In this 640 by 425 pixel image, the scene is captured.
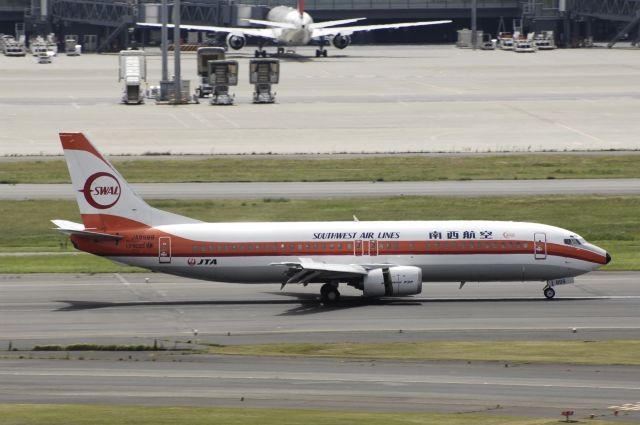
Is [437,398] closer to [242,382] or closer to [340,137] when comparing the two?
[242,382]

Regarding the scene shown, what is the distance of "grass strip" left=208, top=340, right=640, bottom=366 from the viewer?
46.8 m

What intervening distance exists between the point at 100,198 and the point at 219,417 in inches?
964

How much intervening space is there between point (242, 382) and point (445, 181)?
52219mm

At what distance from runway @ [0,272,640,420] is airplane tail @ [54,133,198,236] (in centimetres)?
373

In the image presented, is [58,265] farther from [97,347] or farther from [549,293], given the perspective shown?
[549,293]

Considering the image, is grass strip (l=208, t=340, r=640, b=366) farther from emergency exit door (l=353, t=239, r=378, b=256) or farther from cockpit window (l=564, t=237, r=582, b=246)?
cockpit window (l=564, t=237, r=582, b=246)

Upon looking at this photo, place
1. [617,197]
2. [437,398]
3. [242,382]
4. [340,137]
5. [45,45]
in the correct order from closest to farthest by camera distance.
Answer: [437,398] < [242,382] < [617,197] < [340,137] < [45,45]

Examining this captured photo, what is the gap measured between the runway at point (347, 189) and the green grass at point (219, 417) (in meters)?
48.4

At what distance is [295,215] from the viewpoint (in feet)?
265

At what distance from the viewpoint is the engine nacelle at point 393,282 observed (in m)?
58.6

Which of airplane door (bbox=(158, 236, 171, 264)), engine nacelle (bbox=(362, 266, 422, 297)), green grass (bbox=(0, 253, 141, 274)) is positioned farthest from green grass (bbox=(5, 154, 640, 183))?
engine nacelle (bbox=(362, 266, 422, 297))

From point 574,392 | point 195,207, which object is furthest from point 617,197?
point 574,392

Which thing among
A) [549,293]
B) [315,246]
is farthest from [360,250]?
[549,293]

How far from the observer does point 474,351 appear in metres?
48.4
